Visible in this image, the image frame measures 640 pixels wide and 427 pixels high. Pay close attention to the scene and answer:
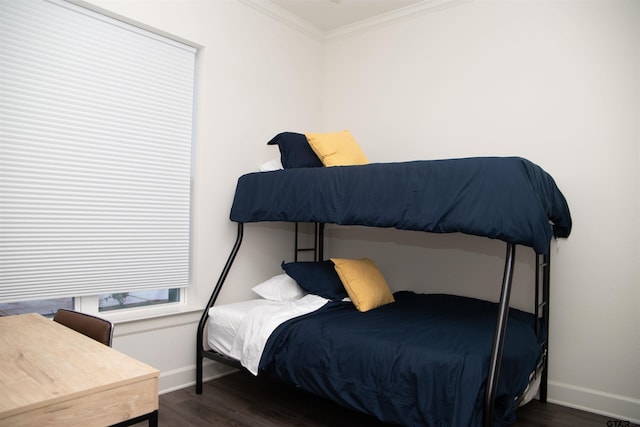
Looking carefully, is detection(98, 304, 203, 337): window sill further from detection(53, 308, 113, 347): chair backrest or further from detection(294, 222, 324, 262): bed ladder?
detection(294, 222, 324, 262): bed ladder

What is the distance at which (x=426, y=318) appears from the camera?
2488 mm

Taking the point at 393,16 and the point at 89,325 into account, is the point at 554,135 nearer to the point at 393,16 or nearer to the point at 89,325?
the point at 393,16

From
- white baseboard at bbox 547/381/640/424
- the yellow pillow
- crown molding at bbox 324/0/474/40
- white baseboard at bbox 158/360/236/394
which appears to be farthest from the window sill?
crown molding at bbox 324/0/474/40

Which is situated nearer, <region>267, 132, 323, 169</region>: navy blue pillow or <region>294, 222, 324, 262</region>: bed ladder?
<region>267, 132, 323, 169</region>: navy blue pillow

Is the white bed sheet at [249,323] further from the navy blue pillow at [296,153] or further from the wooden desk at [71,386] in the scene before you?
the wooden desk at [71,386]

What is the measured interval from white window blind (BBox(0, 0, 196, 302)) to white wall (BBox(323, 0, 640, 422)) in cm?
169

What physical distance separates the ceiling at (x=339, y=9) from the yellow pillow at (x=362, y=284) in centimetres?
203

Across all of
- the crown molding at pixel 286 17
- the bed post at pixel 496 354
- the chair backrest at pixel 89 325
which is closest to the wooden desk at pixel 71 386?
the chair backrest at pixel 89 325

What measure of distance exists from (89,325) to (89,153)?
3.98 ft

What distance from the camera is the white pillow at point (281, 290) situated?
294 centimetres

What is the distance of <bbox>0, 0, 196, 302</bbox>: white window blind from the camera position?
2211 millimetres

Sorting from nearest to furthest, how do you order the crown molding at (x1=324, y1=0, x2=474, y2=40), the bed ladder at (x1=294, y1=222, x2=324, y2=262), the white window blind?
1. the white window blind
2. the crown molding at (x1=324, y1=0, x2=474, y2=40)
3. the bed ladder at (x1=294, y1=222, x2=324, y2=262)

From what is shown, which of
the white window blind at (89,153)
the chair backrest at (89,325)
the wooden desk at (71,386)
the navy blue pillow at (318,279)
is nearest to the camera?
the wooden desk at (71,386)

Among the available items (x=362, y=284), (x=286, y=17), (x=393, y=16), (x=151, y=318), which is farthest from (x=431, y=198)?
(x=286, y=17)
